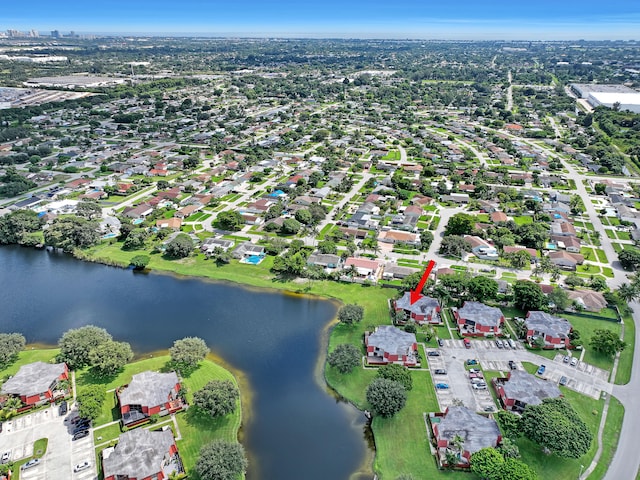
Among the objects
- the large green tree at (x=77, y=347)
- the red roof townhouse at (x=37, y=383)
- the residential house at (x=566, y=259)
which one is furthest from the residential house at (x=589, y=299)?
the red roof townhouse at (x=37, y=383)

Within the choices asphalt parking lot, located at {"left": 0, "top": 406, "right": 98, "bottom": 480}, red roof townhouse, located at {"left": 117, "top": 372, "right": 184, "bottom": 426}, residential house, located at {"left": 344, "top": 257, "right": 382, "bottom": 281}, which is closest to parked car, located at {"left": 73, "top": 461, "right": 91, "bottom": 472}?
asphalt parking lot, located at {"left": 0, "top": 406, "right": 98, "bottom": 480}

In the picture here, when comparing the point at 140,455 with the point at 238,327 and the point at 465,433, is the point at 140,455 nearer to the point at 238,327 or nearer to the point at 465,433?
the point at 238,327

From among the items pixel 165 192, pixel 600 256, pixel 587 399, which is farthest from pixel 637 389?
pixel 165 192

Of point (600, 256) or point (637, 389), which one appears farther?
point (600, 256)

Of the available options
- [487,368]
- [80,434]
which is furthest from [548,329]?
[80,434]

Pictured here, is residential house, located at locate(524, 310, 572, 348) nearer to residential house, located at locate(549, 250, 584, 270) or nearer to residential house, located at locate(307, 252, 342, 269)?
residential house, located at locate(549, 250, 584, 270)

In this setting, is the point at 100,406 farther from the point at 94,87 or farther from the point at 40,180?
the point at 94,87

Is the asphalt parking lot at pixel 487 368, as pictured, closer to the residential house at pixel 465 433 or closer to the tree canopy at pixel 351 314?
the residential house at pixel 465 433
